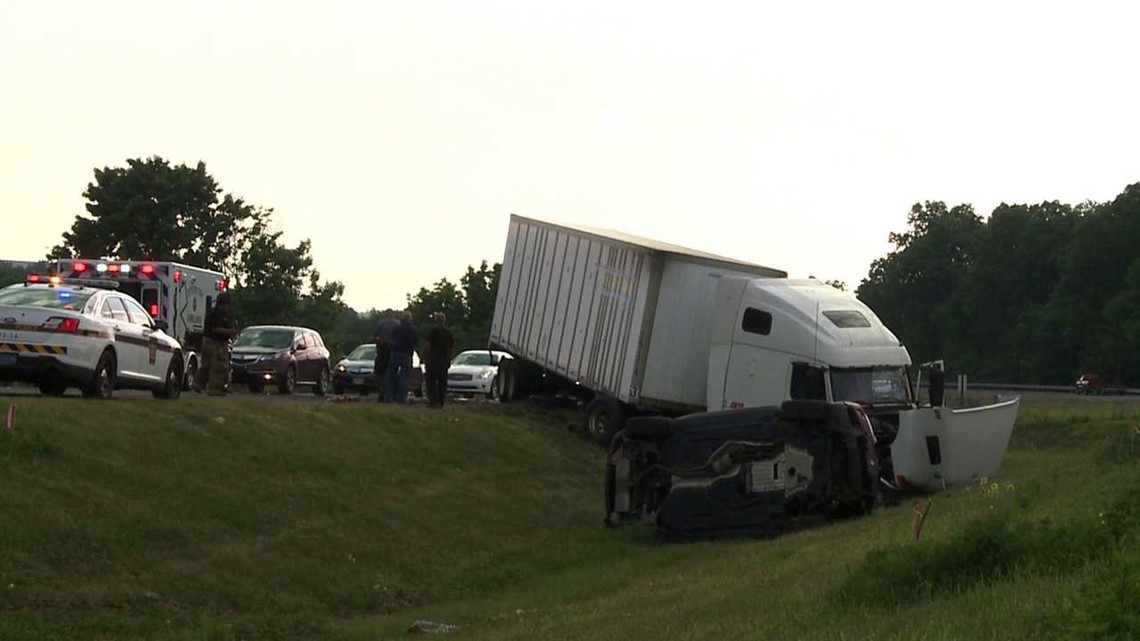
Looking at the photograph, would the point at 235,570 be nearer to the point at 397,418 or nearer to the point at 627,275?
the point at 397,418

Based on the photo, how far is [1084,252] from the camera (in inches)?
4417

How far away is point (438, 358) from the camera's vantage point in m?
32.2

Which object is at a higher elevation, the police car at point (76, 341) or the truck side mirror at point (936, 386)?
the truck side mirror at point (936, 386)

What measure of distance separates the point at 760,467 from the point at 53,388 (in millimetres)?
9436

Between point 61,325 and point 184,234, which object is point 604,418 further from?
point 184,234

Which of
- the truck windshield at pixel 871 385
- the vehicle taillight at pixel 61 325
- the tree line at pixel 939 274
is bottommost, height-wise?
the vehicle taillight at pixel 61 325

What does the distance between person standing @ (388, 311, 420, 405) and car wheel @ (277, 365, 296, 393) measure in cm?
474

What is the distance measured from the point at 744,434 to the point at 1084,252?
9643 centimetres

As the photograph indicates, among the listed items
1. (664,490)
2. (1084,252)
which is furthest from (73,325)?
(1084,252)

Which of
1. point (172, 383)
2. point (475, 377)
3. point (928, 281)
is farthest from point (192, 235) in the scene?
point (928, 281)

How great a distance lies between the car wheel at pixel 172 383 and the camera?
2550 cm

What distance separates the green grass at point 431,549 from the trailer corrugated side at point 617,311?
245 cm

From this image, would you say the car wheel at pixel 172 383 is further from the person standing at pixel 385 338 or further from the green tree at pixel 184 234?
the green tree at pixel 184 234

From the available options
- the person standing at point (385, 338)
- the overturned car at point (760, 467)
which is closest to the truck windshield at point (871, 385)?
the overturned car at point (760, 467)
